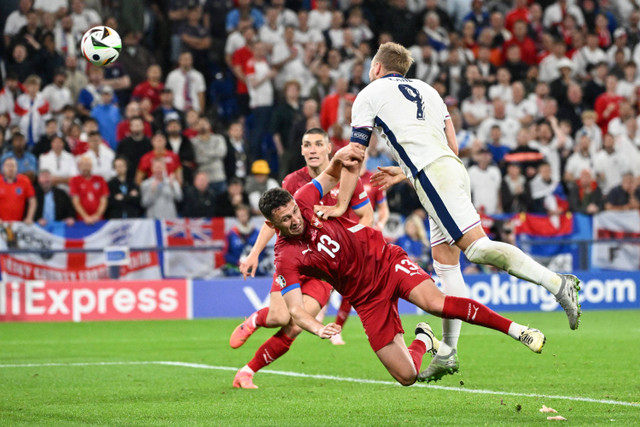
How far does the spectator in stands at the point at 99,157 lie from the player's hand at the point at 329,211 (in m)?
10.5

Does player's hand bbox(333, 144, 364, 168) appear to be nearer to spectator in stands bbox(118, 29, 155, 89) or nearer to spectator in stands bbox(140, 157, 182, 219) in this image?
spectator in stands bbox(140, 157, 182, 219)

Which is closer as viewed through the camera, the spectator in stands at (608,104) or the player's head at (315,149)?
the player's head at (315,149)

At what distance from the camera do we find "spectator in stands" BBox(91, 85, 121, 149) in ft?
62.2

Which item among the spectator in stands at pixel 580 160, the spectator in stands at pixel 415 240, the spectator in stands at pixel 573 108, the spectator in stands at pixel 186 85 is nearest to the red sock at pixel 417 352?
the spectator in stands at pixel 415 240

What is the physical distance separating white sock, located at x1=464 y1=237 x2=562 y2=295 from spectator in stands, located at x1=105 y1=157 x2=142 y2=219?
1103cm

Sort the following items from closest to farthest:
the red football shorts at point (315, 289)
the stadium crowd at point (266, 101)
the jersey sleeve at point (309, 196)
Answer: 1. the jersey sleeve at point (309, 196)
2. the red football shorts at point (315, 289)
3. the stadium crowd at point (266, 101)

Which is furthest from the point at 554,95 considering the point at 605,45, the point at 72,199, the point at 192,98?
the point at 72,199

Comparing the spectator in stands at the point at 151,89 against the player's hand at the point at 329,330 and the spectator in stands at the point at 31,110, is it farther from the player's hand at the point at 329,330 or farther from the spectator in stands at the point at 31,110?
the player's hand at the point at 329,330

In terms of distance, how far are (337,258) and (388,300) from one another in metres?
0.52

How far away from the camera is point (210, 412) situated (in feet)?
26.2

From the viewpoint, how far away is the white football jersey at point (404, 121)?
7.93 metres

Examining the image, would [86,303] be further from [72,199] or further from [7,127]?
[7,127]

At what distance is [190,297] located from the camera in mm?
17781

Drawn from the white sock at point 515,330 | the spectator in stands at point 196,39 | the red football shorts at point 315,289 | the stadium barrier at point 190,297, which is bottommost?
the stadium barrier at point 190,297
